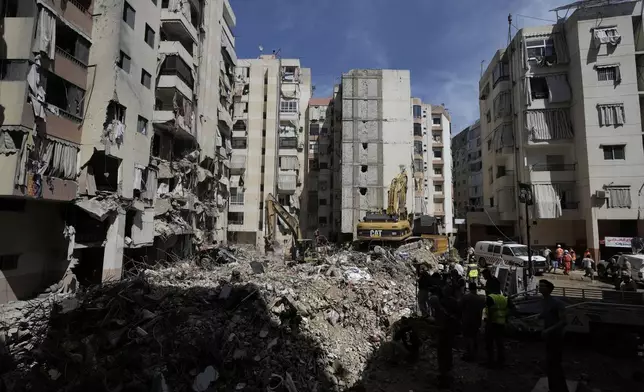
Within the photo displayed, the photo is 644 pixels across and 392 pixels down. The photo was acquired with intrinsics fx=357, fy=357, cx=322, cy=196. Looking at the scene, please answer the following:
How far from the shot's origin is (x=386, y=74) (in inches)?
1499

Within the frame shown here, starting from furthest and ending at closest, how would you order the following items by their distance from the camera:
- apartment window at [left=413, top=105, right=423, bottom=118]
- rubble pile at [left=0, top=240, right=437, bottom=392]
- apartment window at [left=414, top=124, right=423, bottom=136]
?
apartment window at [left=413, top=105, right=423, bottom=118]
apartment window at [left=414, top=124, right=423, bottom=136]
rubble pile at [left=0, top=240, right=437, bottom=392]

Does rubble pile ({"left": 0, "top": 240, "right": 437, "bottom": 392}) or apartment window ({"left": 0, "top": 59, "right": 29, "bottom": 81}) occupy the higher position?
apartment window ({"left": 0, "top": 59, "right": 29, "bottom": 81})

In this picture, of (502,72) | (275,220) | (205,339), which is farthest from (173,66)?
(502,72)

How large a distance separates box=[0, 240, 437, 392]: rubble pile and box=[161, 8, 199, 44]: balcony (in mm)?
17529

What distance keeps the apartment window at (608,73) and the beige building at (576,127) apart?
60 millimetres

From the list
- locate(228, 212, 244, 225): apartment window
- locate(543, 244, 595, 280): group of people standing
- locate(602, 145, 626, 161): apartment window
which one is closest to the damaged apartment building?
locate(228, 212, 244, 225): apartment window

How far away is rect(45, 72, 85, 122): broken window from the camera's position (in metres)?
14.1

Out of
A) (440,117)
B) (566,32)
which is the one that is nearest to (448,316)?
(566,32)

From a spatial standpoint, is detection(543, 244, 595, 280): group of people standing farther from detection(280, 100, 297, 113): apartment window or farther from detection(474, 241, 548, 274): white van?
detection(280, 100, 297, 113): apartment window

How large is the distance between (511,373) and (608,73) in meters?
27.6

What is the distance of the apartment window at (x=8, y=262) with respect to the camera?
13.0 m

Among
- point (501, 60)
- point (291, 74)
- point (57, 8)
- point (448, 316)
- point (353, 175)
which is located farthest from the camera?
point (291, 74)

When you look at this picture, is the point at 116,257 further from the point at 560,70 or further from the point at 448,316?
the point at 560,70

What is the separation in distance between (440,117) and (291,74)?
23308 millimetres
